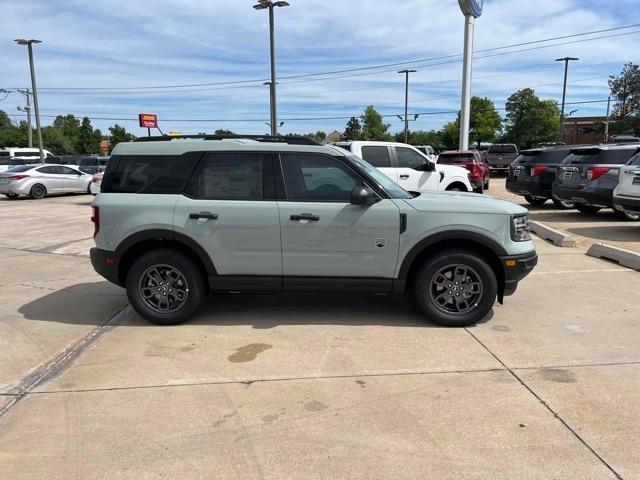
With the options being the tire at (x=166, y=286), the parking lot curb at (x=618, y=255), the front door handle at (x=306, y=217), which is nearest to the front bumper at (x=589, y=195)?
the parking lot curb at (x=618, y=255)

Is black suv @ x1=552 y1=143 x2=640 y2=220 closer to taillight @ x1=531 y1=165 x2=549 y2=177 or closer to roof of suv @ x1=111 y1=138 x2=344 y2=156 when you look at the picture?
taillight @ x1=531 y1=165 x2=549 y2=177

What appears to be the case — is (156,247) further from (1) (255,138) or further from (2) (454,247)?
(2) (454,247)

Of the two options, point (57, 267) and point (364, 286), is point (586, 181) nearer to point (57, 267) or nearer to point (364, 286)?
point (364, 286)

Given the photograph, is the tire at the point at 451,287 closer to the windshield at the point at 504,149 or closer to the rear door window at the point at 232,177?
the rear door window at the point at 232,177

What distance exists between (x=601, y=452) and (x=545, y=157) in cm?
1336

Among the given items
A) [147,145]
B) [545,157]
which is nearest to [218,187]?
[147,145]

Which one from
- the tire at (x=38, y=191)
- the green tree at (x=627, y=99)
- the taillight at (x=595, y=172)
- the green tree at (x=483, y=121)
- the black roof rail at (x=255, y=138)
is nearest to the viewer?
the black roof rail at (x=255, y=138)

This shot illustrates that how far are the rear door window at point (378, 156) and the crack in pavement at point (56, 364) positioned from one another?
7.73 meters

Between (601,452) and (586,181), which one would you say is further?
(586,181)

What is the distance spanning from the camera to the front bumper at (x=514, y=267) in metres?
5.27

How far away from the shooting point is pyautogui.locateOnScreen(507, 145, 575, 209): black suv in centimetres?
1472

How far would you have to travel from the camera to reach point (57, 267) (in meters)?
8.44

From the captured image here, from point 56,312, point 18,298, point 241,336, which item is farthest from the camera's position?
point 18,298

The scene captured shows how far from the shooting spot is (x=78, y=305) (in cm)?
635
